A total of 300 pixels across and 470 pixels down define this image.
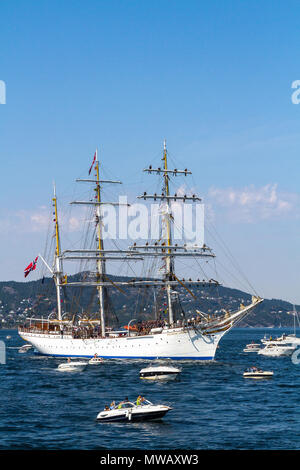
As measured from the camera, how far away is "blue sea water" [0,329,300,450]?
120 ft

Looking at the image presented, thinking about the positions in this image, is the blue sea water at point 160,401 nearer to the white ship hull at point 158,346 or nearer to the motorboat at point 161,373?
the motorboat at point 161,373

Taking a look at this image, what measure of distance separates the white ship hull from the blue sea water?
325cm

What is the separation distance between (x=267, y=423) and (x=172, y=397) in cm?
1351

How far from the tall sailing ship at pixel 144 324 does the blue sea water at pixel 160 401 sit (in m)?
4.75

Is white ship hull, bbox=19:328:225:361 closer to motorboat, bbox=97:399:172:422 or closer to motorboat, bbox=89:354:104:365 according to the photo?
motorboat, bbox=89:354:104:365

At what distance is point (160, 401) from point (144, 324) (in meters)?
36.3

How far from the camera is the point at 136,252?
94.7 m

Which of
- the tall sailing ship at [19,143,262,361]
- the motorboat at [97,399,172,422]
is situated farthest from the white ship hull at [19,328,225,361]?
the motorboat at [97,399,172,422]

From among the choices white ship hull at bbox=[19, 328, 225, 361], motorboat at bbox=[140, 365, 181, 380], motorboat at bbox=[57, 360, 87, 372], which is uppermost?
white ship hull at bbox=[19, 328, 225, 361]

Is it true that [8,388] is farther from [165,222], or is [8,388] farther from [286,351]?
[286,351]

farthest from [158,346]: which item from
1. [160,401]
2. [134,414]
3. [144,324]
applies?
[134,414]

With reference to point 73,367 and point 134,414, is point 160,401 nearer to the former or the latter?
point 134,414

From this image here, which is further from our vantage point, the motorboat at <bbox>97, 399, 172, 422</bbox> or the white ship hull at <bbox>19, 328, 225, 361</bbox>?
the white ship hull at <bbox>19, 328, 225, 361</bbox>
